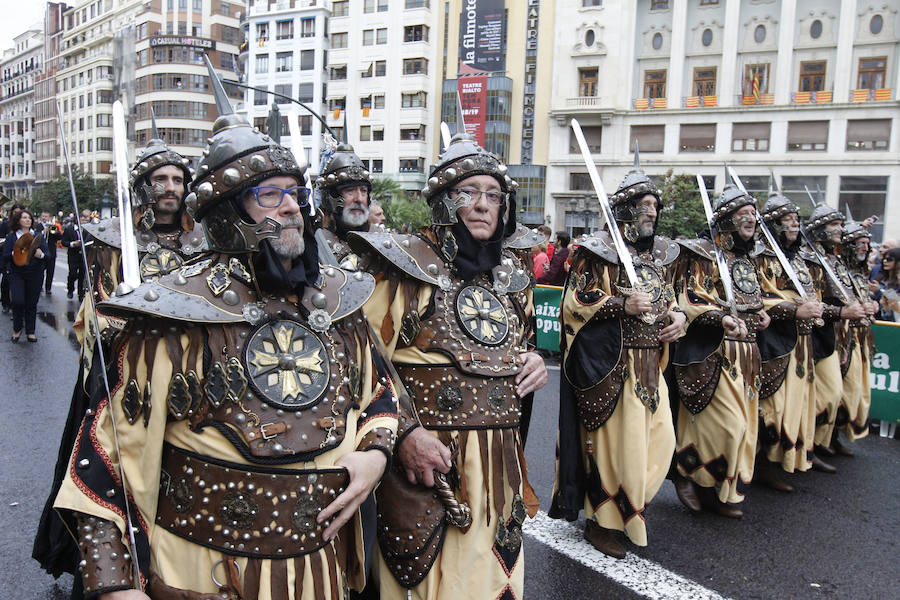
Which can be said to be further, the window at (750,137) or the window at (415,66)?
the window at (415,66)

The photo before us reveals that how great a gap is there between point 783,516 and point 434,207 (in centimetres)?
379

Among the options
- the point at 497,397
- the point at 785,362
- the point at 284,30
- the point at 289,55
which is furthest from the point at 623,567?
the point at 284,30

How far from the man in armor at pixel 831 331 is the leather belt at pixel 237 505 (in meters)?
5.91

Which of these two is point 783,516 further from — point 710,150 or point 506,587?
point 710,150

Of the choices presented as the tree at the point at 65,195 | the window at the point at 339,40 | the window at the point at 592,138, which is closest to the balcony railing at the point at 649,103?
the window at the point at 592,138

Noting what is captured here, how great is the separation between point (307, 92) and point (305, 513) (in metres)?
58.8

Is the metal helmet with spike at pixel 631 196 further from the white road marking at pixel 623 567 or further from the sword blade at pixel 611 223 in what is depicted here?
the white road marking at pixel 623 567

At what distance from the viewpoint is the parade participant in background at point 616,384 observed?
4488mm

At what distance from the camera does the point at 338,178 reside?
561cm

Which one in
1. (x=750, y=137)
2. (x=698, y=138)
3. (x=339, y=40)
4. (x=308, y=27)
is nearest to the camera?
(x=750, y=137)

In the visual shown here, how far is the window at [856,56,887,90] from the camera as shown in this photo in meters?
38.9

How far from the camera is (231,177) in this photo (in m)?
2.16

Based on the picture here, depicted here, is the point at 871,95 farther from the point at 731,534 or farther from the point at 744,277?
the point at 731,534

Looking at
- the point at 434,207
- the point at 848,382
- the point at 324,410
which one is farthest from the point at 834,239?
the point at 324,410
